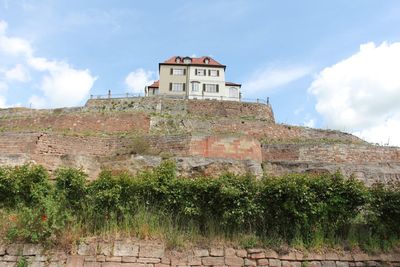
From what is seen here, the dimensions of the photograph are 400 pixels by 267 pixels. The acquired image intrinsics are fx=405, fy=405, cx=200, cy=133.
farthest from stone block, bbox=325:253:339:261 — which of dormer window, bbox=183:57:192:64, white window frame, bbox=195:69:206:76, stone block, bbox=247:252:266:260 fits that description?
dormer window, bbox=183:57:192:64

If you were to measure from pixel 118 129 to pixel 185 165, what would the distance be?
15190 mm

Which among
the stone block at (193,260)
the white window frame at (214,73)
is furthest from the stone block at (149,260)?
the white window frame at (214,73)

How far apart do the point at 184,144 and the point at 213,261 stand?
985 cm

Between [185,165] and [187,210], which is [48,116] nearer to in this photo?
[185,165]

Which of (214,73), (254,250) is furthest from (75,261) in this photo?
(214,73)

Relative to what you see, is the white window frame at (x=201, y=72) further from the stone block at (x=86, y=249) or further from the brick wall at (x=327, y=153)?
the stone block at (x=86, y=249)

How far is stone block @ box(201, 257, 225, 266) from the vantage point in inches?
299

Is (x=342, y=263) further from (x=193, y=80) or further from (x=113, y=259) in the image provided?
(x=193, y=80)

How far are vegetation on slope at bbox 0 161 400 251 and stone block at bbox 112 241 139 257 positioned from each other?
0.28 meters

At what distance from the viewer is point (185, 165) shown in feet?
39.0

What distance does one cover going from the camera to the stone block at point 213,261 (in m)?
7.59

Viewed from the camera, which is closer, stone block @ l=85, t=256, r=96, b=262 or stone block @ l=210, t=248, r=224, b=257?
stone block @ l=85, t=256, r=96, b=262

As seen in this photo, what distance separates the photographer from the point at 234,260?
7.63m

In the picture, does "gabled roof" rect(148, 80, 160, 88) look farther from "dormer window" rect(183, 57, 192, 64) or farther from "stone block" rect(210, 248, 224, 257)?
"stone block" rect(210, 248, 224, 257)
